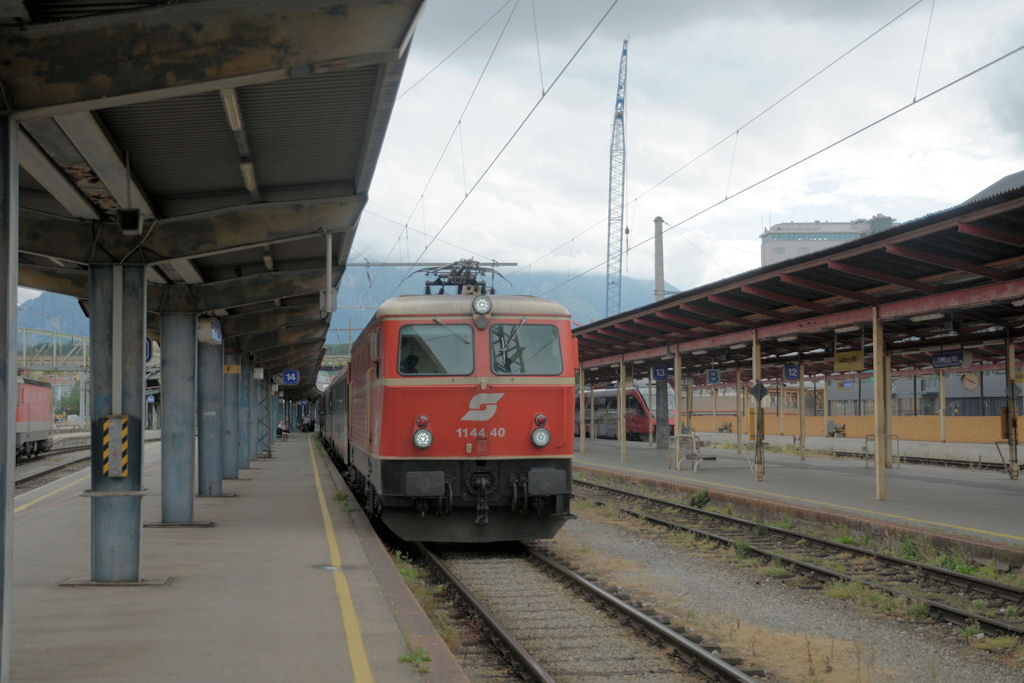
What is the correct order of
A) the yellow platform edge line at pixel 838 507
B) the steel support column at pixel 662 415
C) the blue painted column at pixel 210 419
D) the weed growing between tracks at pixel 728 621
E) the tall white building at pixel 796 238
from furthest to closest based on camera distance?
the tall white building at pixel 796 238 < the steel support column at pixel 662 415 < the blue painted column at pixel 210 419 < the yellow platform edge line at pixel 838 507 < the weed growing between tracks at pixel 728 621

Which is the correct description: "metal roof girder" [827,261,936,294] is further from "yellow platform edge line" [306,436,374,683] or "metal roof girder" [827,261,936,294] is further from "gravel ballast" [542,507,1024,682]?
"yellow platform edge line" [306,436,374,683]

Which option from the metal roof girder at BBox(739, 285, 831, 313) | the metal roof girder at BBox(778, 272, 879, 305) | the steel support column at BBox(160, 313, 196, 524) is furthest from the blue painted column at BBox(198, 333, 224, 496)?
the metal roof girder at BBox(778, 272, 879, 305)

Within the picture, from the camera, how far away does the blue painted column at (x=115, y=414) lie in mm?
8445

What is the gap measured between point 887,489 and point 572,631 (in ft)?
39.3

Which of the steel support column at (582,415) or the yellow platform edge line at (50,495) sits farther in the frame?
the steel support column at (582,415)

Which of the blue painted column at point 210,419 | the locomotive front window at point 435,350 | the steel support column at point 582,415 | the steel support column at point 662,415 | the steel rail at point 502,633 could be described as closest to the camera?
the steel rail at point 502,633

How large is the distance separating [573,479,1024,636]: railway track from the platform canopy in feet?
20.4

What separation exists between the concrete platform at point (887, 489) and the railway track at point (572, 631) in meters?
4.85

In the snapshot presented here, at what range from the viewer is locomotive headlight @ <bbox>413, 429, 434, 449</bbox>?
429 inches

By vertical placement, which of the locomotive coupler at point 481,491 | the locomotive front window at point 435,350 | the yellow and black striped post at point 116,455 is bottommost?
the locomotive coupler at point 481,491

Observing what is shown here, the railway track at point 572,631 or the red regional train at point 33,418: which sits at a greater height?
the red regional train at point 33,418

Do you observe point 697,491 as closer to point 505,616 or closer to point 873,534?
point 873,534

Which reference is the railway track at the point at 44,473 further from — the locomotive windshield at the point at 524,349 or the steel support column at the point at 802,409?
the steel support column at the point at 802,409

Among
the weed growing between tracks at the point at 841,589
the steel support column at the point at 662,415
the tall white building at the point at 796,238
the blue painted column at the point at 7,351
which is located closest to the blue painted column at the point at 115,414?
the blue painted column at the point at 7,351
